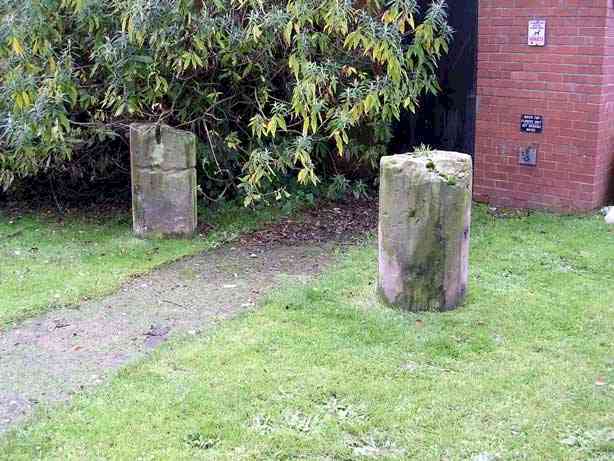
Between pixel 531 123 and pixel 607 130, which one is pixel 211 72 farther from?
pixel 607 130

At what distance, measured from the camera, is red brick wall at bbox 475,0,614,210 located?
6.53 m

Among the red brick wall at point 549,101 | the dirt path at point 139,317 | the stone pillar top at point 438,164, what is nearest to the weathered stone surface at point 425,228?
the stone pillar top at point 438,164

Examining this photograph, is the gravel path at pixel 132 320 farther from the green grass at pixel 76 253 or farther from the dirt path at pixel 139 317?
the green grass at pixel 76 253

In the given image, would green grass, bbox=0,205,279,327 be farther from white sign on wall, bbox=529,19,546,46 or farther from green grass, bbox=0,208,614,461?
white sign on wall, bbox=529,19,546,46

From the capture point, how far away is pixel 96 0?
605cm

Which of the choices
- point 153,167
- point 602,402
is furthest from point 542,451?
point 153,167

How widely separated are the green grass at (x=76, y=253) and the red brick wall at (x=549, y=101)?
2212 millimetres

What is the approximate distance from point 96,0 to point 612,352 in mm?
4544

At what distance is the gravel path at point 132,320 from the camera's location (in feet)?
12.5

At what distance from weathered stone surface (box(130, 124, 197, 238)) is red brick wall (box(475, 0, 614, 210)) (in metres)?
2.87

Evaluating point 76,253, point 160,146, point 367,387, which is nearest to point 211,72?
point 160,146

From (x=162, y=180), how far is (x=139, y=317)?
1.83 metres

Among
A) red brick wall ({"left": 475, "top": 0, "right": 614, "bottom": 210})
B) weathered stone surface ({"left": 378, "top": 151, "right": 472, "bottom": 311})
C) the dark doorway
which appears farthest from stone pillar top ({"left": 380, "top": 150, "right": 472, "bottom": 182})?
the dark doorway

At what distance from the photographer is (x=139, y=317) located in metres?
4.70
